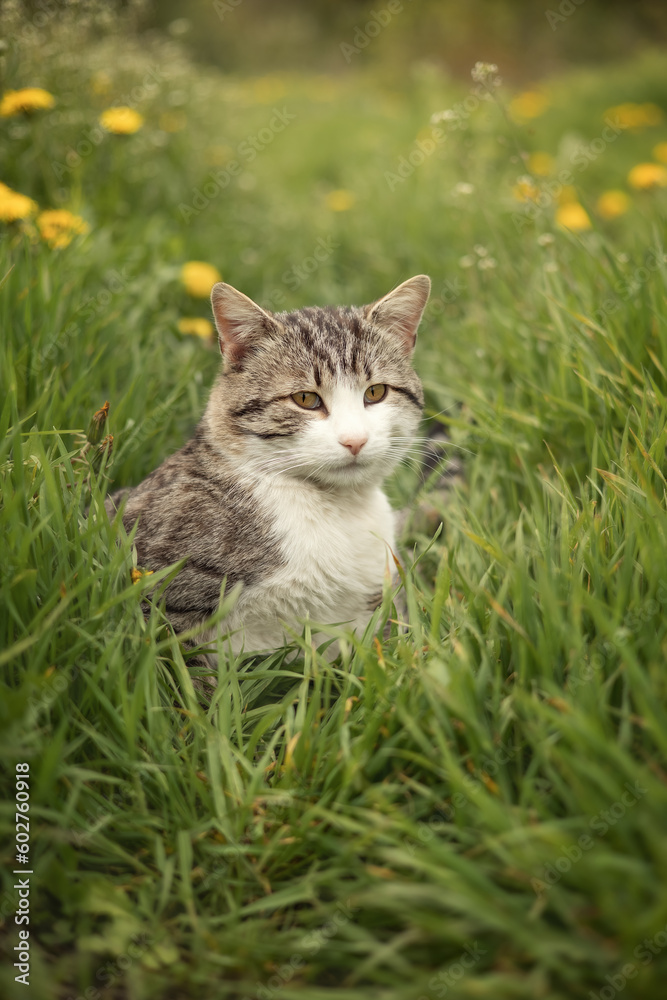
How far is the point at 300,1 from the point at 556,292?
14.9 meters

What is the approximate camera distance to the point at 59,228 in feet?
11.1

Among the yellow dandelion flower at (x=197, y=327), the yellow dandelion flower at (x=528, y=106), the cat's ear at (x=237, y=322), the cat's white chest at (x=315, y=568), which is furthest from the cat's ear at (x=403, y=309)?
the yellow dandelion flower at (x=528, y=106)

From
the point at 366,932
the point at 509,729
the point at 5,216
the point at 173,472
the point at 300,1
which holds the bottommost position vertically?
the point at 366,932

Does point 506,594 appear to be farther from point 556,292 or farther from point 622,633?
point 556,292

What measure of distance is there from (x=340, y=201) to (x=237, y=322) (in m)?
3.73

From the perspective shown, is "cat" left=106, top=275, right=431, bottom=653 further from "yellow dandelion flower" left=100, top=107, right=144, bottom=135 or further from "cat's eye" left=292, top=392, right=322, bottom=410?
"yellow dandelion flower" left=100, top=107, right=144, bottom=135

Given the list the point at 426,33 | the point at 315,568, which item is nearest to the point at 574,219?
the point at 315,568

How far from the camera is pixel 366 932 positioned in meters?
1.41

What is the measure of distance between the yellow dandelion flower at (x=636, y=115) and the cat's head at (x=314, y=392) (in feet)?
19.7

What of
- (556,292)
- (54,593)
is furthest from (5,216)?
(556,292)

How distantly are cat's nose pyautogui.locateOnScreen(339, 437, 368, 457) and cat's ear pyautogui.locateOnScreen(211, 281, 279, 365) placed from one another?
559mm

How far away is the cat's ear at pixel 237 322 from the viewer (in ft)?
7.71

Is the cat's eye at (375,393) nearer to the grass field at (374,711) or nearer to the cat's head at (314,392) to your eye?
the cat's head at (314,392)

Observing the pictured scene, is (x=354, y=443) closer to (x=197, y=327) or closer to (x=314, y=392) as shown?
(x=314, y=392)
